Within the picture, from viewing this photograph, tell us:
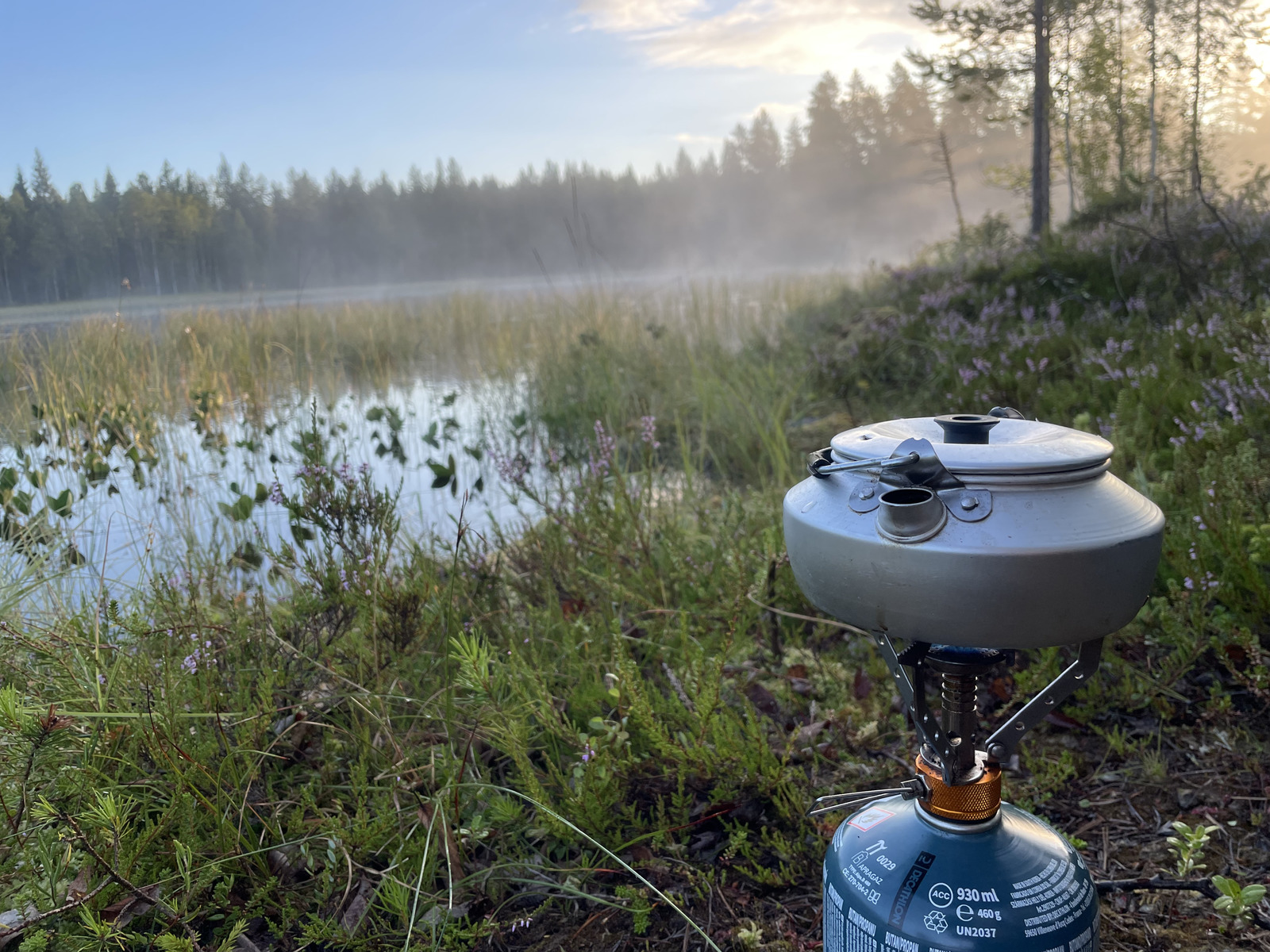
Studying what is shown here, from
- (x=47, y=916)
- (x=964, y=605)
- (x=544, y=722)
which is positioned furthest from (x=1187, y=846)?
(x=47, y=916)

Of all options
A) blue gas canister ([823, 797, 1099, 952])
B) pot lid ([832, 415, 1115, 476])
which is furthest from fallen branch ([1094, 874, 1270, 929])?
pot lid ([832, 415, 1115, 476])

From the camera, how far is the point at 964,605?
0.99m

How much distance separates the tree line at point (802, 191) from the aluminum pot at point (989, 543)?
5446 mm

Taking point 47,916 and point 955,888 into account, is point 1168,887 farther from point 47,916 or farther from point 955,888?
point 47,916

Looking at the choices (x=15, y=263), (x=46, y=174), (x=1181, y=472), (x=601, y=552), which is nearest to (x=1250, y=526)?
(x=1181, y=472)

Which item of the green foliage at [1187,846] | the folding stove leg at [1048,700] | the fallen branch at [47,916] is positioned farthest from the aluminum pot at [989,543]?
the fallen branch at [47,916]

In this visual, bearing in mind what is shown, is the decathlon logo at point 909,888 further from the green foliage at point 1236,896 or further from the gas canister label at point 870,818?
the green foliage at point 1236,896

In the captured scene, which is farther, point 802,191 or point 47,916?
point 802,191

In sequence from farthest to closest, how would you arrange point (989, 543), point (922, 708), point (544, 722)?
1. point (544, 722)
2. point (922, 708)
3. point (989, 543)

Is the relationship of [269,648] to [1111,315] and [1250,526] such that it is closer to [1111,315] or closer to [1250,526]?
[1250,526]

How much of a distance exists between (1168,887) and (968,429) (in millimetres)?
1105

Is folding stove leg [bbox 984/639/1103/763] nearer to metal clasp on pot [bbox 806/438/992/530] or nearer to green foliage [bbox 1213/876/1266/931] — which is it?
metal clasp on pot [bbox 806/438/992/530]

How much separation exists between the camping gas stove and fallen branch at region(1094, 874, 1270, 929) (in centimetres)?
52

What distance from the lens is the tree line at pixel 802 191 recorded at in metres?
7.64
